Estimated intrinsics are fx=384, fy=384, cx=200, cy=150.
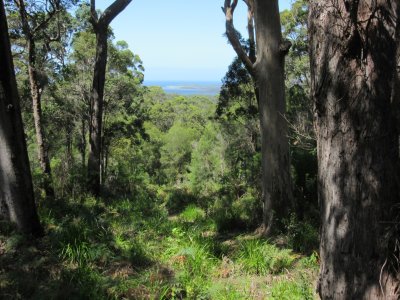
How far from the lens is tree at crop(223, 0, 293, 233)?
6508mm

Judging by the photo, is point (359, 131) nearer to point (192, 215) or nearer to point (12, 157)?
point (12, 157)

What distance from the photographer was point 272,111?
22.0ft

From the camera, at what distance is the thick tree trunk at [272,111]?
651cm

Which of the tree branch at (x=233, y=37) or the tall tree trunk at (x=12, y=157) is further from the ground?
the tree branch at (x=233, y=37)

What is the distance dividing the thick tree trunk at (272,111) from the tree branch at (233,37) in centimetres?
25

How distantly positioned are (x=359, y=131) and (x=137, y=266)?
352cm

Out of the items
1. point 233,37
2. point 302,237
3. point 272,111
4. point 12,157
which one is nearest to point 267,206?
point 302,237

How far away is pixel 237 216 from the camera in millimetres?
7859

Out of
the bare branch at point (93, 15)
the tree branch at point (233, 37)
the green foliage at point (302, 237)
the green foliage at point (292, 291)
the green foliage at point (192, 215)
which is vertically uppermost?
the bare branch at point (93, 15)

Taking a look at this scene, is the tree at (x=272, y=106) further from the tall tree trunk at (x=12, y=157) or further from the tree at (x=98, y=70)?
the tree at (x=98, y=70)

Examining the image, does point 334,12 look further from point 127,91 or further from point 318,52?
point 127,91

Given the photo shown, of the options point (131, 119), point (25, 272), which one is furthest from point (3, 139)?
point (131, 119)

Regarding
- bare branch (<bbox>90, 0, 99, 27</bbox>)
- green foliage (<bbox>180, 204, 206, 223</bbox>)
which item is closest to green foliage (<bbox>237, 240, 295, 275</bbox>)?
green foliage (<bbox>180, 204, 206, 223</bbox>)

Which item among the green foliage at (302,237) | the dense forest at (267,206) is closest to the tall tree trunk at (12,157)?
the dense forest at (267,206)
